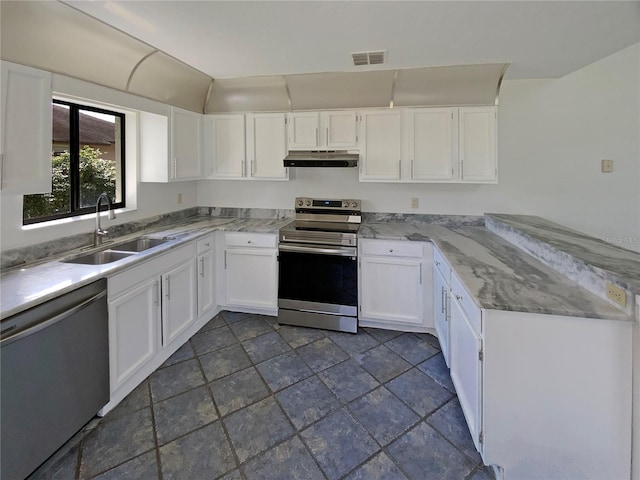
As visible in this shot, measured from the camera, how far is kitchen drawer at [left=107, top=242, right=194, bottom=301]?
82.5 inches

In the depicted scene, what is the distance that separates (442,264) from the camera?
8.73ft

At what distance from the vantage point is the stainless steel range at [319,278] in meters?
3.18

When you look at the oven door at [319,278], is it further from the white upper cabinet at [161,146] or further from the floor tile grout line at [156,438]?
the floor tile grout line at [156,438]

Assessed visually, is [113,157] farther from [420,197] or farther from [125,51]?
[420,197]

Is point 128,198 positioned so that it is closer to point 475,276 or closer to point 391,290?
point 391,290

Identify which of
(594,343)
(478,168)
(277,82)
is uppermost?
(277,82)

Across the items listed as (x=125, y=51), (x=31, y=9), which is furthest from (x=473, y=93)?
(x=31, y=9)

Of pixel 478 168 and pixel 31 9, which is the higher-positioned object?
pixel 31 9

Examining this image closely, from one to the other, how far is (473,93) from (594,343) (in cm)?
248

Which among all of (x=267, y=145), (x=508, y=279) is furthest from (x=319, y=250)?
(x=508, y=279)

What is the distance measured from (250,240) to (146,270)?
1.18 m

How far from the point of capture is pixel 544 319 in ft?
5.02

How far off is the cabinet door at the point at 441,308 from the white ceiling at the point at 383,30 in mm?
1755

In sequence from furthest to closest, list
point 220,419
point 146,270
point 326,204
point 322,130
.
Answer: point 326,204 → point 322,130 → point 146,270 → point 220,419
